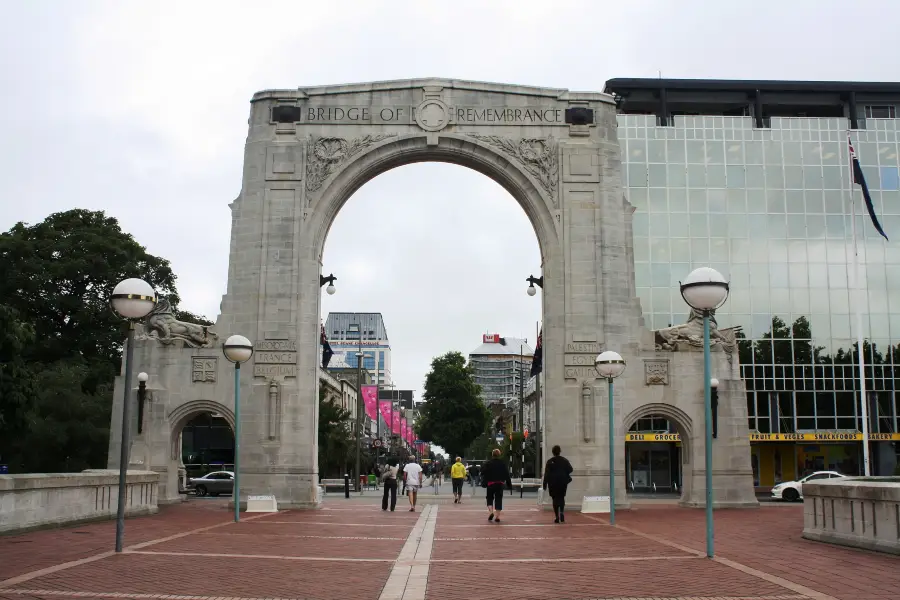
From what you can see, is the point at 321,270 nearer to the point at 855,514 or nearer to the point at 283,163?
the point at 283,163

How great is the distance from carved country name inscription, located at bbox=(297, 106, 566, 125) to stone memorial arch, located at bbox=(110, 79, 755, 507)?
0.05m

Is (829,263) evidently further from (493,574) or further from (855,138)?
(493,574)

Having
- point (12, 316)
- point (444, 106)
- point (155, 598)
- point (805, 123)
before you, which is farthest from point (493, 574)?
point (805, 123)

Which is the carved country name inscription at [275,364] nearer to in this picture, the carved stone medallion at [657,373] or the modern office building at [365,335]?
the carved stone medallion at [657,373]

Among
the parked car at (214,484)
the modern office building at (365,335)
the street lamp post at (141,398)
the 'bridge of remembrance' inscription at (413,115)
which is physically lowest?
the parked car at (214,484)

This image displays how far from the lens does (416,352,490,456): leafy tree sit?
253ft

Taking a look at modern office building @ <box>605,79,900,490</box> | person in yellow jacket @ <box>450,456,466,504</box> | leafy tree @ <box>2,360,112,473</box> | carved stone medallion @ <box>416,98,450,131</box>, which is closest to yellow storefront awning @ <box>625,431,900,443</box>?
modern office building @ <box>605,79,900,490</box>

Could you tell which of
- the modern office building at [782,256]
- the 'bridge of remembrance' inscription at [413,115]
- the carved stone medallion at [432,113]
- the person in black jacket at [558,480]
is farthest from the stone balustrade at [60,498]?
the modern office building at [782,256]

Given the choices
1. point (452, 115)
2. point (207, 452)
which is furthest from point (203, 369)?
point (207, 452)

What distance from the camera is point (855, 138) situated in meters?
52.4

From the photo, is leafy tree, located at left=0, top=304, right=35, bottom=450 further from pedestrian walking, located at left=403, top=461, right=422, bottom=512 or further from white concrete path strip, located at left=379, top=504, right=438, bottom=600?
white concrete path strip, located at left=379, top=504, right=438, bottom=600

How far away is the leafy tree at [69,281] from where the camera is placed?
43.7m

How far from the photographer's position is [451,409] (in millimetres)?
78250

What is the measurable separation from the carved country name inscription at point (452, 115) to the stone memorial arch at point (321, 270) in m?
0.05
